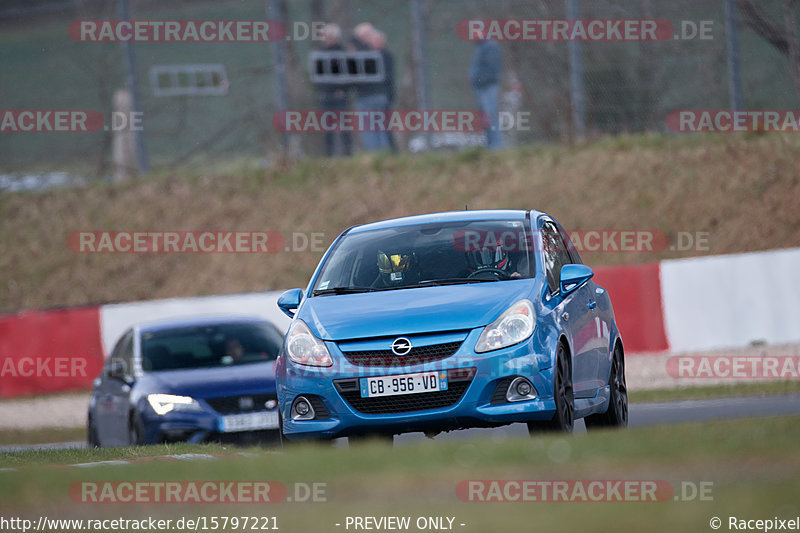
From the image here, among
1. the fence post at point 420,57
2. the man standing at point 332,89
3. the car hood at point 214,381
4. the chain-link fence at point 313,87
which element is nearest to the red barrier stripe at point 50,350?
the chain-link fence at point 313,87

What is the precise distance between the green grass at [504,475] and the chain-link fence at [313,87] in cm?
1345

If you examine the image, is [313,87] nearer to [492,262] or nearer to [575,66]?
[575,66]

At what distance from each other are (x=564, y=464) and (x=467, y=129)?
1688 centimetres

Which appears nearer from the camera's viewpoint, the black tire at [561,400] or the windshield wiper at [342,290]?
the black tire at [561,400]

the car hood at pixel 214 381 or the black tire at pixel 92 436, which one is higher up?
the car hood at pixel 214 381

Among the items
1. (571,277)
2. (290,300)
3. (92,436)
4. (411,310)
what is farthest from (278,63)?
(411,310)

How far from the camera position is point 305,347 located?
884 centimetres

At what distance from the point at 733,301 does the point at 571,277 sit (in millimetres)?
7659

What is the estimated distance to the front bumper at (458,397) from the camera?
8430 millimetres

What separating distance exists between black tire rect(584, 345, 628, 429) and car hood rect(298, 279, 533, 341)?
161cm

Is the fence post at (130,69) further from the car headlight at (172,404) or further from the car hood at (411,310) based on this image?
the car hood at (411,310)

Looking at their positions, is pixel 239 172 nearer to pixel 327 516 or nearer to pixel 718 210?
pixel 718 210

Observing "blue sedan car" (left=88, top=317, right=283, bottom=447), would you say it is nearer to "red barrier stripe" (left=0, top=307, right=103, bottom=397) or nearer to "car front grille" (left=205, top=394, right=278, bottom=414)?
"car front grille" (left=205, top=394, right=278, bottom=414)

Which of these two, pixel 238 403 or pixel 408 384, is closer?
pixel 408 384
